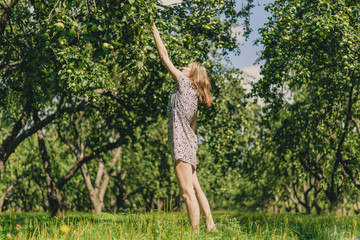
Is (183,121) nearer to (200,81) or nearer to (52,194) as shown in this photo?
(200,81)

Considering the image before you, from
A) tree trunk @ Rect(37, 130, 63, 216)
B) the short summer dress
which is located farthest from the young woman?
tree trunk @ Rect(37, 130, 63, 216)

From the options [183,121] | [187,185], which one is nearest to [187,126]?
[183,121]

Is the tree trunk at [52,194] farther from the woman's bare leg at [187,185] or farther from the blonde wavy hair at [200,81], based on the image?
the blonde wavy hair at [200,81]

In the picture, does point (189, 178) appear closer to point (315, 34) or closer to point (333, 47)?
point (315, 34)

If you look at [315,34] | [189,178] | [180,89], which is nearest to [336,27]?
[315,34]

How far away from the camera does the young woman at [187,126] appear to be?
448 cm

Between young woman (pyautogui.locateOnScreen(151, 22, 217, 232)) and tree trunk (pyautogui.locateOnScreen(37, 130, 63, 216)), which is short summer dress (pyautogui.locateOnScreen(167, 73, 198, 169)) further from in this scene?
tree trunk (pyautogui.locateOnScreen(37, 130, 63, 216))

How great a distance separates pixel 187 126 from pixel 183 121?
93 millimetres

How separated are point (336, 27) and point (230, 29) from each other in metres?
3.51

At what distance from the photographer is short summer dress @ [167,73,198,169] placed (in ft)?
14.8

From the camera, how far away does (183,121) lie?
4.62 m

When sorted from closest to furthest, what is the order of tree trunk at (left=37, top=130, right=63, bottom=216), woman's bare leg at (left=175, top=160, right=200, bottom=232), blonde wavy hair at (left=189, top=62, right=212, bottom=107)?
woman's bare leg at (left=175, top=160, right=200, bottom=232) → blonde wavy hair at (left=189, top=62, right=212, bottom=107) → tree trunk at (left=37, top=130, right=63, bottom=216)

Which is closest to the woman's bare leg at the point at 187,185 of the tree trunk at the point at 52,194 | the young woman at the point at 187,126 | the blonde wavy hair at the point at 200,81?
the young woman at the point at 187,126

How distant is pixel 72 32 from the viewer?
12.2ft
